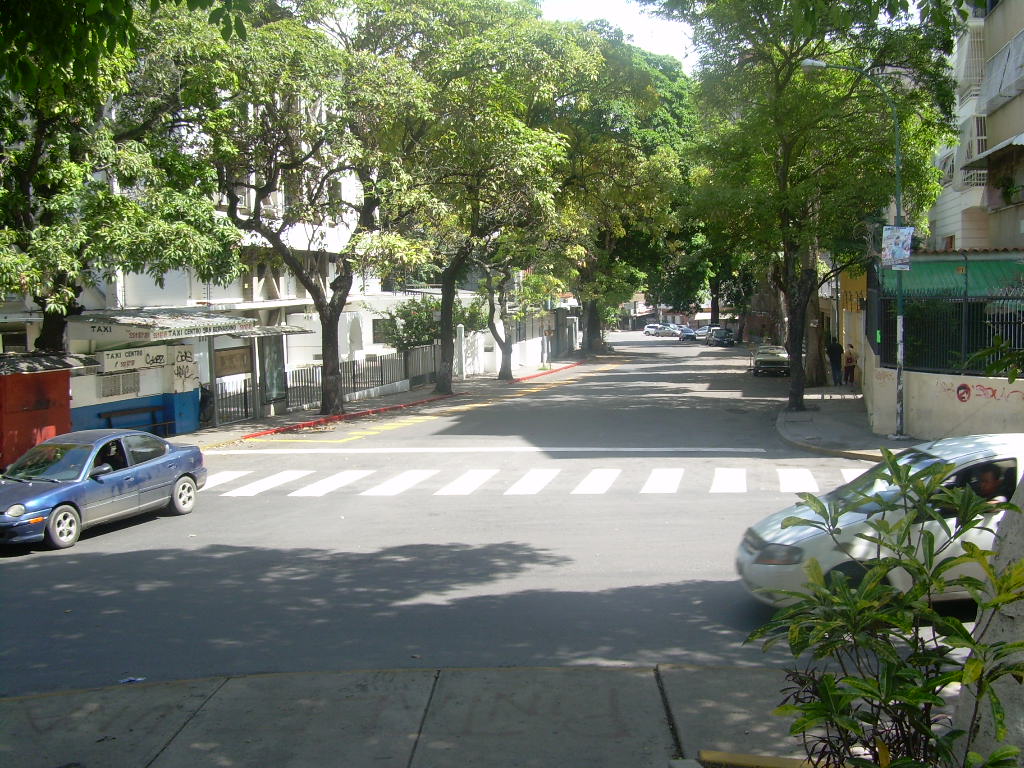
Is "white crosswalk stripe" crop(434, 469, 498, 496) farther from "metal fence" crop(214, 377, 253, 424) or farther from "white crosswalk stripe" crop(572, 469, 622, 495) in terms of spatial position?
"metal fence" crop(214, 377, 253, 424)

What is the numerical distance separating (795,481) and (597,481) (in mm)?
3368

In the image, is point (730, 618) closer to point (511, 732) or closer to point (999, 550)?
point (511, 732)

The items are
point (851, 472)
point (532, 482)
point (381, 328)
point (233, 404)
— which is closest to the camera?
point (532, 482)

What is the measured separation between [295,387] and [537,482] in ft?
54.4

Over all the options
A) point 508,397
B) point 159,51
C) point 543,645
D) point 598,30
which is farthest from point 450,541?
point 598,30

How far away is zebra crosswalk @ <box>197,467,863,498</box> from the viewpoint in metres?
15.3

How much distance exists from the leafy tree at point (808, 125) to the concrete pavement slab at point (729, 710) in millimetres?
21009

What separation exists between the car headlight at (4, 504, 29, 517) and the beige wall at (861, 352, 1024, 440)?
17145 millimetres

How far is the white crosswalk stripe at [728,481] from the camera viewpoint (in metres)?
14.9

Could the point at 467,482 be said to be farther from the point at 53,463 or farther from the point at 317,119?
the point at 317,119

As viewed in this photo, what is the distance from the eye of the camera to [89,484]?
1242 centimetres

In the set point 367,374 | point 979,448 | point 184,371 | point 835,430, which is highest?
point 184,371

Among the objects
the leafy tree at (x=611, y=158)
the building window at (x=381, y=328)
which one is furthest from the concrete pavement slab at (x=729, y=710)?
the building window at (x=381, y=328)

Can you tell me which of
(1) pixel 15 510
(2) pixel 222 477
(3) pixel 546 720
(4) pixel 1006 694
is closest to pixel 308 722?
(3) pixel 546 720
